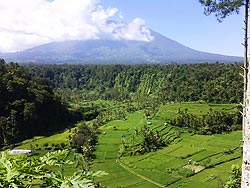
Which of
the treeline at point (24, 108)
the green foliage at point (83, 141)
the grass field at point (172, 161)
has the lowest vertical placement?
the grass field at point (172, 161)

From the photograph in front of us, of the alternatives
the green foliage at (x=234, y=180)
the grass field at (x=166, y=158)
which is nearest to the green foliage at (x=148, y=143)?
the grass field at (x=166, y=158)

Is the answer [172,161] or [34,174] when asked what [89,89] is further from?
[34,174]

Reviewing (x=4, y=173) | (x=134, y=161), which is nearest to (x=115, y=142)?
(x=134, y=161)

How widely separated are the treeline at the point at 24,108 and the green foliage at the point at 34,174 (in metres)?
37.7

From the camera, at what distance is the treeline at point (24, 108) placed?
39.7 metres

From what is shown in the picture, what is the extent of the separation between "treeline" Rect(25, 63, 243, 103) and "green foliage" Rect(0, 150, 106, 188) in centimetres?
4619

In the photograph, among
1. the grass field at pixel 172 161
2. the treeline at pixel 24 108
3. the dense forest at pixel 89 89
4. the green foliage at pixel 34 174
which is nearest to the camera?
the green foliage at pixel 34 174

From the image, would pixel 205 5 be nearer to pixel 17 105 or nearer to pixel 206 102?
pixel 17 105

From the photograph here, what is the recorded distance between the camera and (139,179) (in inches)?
1078

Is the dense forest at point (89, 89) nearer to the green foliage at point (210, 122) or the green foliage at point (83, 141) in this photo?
the green foliage at point (83, 141)

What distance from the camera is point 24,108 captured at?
4216 centimetres

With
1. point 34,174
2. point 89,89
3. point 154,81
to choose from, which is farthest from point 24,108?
point 89,89

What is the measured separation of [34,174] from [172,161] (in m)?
30.7

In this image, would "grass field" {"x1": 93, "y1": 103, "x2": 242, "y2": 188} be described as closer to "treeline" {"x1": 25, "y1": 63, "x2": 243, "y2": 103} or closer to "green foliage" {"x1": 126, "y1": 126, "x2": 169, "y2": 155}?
"green foliage" {"x1": 126, "y1": 126, "x2": 169, "y2": 155}
